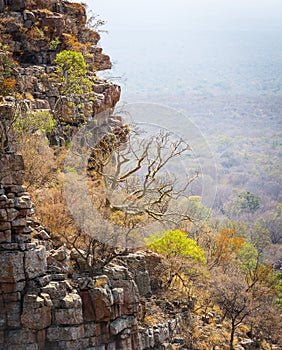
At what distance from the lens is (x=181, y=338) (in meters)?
22.2

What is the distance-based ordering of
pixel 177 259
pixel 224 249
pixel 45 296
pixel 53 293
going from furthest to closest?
1. pixel 224 249
2. pixel 177 259
3. pixel 53 293
4. pixel 45 296

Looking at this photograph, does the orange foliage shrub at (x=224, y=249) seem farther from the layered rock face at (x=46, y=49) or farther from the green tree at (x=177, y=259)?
the layered rock face at (x=46, y=49)

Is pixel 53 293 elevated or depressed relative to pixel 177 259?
elevated

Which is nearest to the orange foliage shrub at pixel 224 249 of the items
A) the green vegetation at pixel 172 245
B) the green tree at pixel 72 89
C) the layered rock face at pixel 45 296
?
the green vegetation at pixel 172 245

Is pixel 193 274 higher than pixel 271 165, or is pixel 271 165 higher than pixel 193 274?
pixel 193 274

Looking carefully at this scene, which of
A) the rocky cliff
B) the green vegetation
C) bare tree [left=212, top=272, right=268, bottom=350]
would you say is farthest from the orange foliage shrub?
the rocky cliff

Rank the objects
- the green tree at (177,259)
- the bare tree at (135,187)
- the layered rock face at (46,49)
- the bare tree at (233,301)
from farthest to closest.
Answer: the layered rock face at (46,49) → the bare tree at (233,301) → the green tree at (177,259) → the bare tree at (135,187)

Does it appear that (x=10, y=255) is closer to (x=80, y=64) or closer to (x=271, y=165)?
(x=80, y=64)

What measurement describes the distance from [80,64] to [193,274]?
480 inches

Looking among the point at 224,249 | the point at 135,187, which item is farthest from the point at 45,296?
the point at 224,249

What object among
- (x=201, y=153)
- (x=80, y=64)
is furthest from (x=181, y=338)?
(x=201, y=153)

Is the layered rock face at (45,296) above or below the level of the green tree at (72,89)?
below

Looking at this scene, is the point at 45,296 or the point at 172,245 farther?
the point at 172,245

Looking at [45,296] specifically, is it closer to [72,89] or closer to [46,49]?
[72,89]
